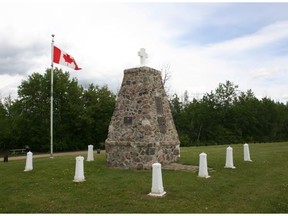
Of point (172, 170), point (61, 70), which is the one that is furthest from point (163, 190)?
point (61, 70)

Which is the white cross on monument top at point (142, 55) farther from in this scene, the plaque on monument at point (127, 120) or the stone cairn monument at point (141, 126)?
the plaque on monument at point (127, 120)

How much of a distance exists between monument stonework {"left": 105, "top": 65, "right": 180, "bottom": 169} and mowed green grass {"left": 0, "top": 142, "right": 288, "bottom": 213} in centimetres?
69

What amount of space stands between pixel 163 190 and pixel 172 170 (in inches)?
127

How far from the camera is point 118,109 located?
13.4m

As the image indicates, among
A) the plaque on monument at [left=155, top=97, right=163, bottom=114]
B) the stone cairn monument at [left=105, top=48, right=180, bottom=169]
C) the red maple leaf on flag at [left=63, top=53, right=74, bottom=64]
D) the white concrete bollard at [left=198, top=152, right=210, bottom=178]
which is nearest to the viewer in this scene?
the white concrete bollard at [left=198, top=152, right=210, bottom=178]

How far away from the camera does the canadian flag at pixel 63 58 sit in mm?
19156

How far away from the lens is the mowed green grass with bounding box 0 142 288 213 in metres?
7.29

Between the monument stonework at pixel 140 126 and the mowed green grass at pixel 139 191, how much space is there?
0.69 m

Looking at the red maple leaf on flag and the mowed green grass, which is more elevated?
the red maple leaf on flag

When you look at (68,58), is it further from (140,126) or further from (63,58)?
(140,126)

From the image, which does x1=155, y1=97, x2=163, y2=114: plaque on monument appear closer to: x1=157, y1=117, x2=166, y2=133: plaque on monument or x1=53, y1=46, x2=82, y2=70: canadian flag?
x1=157, y1=117, x2=166, y2=133: plaque on monument

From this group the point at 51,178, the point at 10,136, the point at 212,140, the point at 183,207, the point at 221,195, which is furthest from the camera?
the point at 212,140

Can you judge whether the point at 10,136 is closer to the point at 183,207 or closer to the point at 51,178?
the point at 51,178

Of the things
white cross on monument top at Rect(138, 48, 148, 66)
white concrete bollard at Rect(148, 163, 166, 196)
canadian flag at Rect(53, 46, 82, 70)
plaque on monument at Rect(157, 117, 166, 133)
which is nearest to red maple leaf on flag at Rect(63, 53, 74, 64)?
canadian flag at Rect(53, 46, 82, 70)
